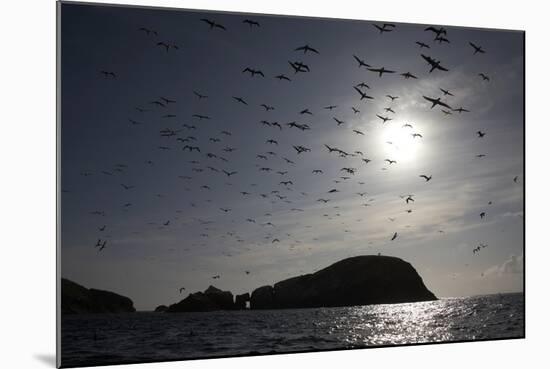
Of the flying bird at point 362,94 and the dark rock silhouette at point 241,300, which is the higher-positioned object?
the flying bird at point 362,94

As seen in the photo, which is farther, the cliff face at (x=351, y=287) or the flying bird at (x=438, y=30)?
the flying bird at (x=438, y=30)

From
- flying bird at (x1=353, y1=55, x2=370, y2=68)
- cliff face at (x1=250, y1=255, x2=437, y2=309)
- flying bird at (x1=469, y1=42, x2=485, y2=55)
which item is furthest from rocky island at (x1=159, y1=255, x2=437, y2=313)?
flying bird at (x1=469, y1=42, x2=485, y2=55)

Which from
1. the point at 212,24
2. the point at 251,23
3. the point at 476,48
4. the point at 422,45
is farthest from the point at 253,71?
the point at 476,48

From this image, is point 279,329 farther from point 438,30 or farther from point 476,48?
point 476,48

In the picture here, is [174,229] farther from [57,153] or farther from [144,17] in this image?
[144,17]

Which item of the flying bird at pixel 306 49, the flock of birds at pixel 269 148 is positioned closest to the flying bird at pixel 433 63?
the flock of birds at pixel 269 148

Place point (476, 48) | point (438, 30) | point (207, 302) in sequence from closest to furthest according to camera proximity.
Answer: point (207, 302) → point (438, 30) → point (476, 48)

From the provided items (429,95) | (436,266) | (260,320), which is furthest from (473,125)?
(260,320)

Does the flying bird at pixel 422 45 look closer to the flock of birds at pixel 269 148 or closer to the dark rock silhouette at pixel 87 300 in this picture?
the flock of birds at pixel 269 148
